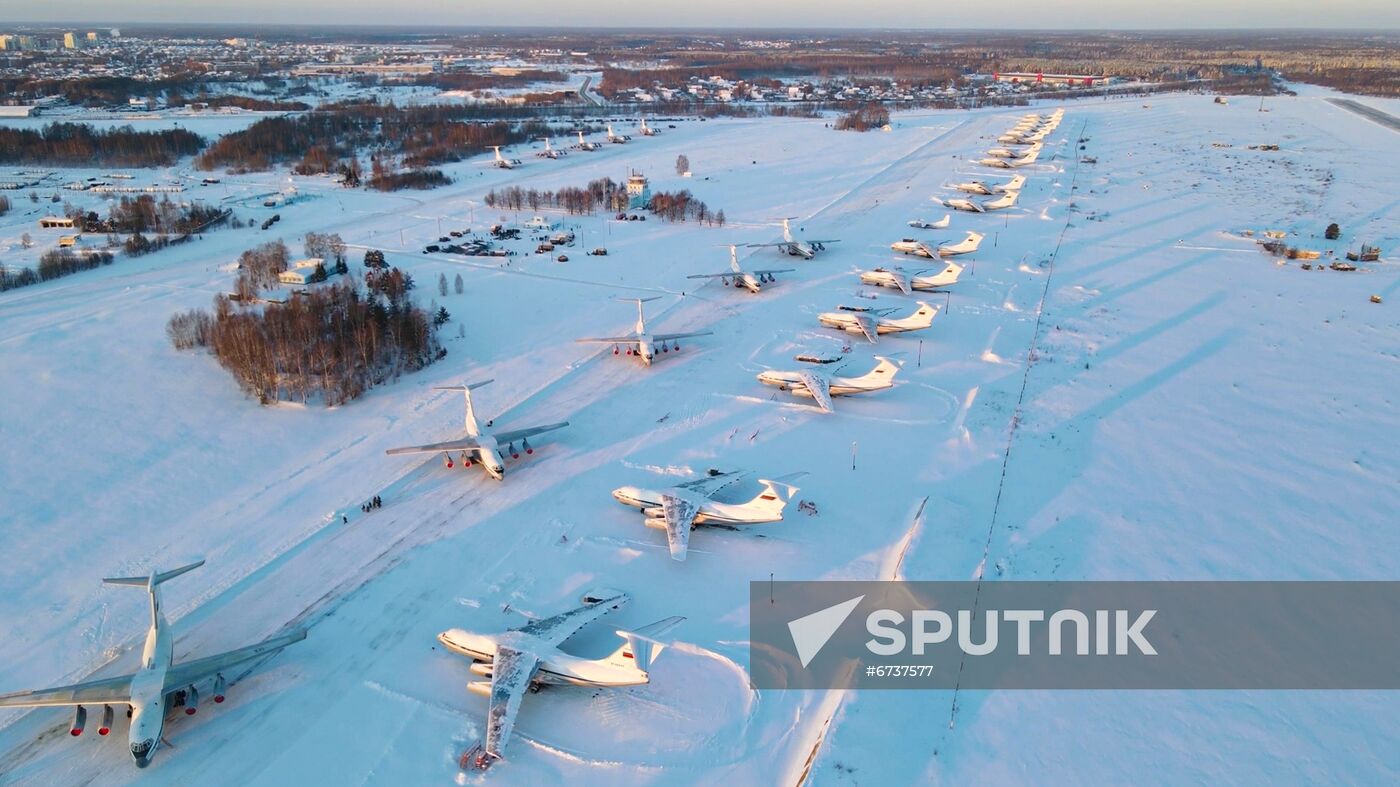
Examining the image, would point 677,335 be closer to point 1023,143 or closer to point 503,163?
point 503,163

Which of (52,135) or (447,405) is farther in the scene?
(52,135)

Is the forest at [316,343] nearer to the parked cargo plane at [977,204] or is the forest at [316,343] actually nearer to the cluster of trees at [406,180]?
the cluster of trees at [406,180]

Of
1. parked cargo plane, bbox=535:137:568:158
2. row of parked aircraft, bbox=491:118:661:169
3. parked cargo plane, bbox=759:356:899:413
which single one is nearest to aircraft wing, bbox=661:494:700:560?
parked cargo plane, bbox=759:356:899:413

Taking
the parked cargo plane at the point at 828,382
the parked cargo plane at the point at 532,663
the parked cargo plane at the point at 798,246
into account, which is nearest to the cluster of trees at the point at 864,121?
the parked cargo plane at the point at 798,246

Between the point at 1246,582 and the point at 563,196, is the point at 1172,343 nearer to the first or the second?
the point at 1246,582

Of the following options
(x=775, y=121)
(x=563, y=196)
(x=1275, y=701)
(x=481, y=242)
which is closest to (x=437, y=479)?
(x=1275, y=701)

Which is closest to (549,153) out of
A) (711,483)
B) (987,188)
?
(987,188)
